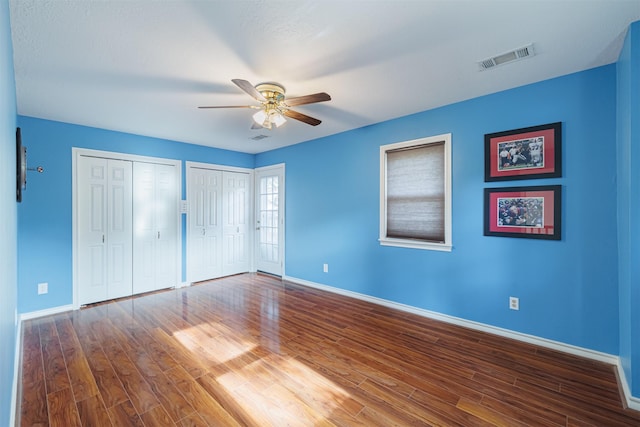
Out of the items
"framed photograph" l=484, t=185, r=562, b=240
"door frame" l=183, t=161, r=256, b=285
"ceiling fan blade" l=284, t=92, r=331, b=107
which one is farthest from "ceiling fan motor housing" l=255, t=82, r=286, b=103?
"door frame" l=183, t=161, r=256, b=285

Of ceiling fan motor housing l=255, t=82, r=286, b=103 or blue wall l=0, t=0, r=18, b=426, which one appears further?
ceiling fan motor housing l=255, t=82, r=286, b=103

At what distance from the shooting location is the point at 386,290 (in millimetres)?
3732

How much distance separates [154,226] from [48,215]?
1229 millimetres

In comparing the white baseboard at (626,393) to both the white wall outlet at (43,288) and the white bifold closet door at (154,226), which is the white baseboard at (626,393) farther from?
the white wall outlet at (43,288)

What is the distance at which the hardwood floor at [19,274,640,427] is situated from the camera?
1797 mm

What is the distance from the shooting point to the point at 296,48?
2066 millimetres

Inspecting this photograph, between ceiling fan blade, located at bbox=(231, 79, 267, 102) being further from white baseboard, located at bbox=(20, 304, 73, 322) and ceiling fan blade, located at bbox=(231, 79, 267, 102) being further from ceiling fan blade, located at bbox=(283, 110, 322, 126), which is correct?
white baseboard, located at bbox=(20, 304, 73, 322)

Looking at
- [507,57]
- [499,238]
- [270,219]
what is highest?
[507,57]

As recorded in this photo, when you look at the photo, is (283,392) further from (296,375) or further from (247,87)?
(247,87)

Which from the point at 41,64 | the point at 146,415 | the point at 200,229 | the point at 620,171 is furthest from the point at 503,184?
the point at 200,229

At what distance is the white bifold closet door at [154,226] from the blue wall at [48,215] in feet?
2.43

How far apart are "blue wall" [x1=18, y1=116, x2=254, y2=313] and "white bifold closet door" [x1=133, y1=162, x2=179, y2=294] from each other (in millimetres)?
741

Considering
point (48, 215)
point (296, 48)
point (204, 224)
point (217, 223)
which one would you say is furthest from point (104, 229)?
point (296, 48)

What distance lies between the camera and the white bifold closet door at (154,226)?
429 centimetres
